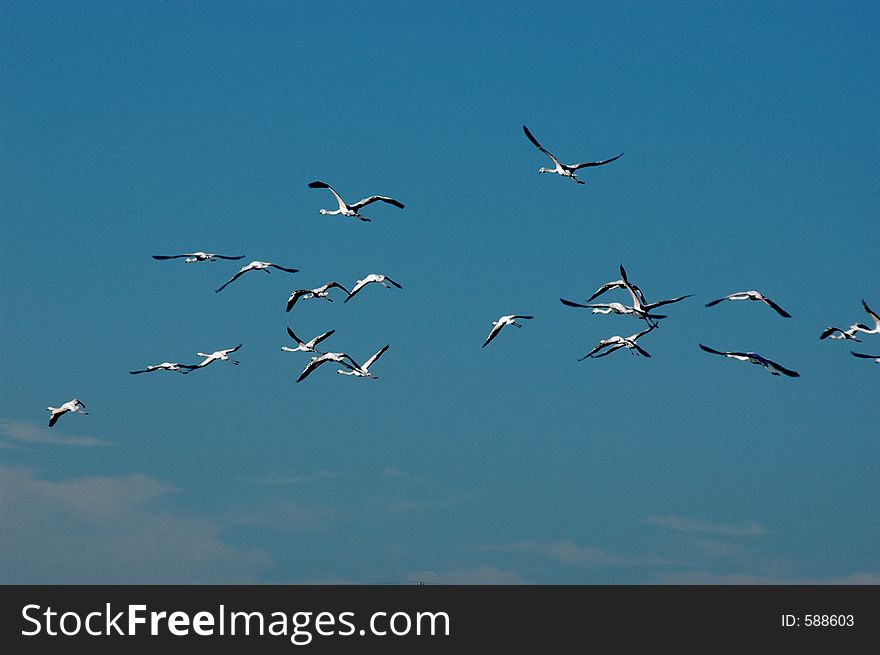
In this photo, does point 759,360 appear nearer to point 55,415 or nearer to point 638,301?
point 638,301

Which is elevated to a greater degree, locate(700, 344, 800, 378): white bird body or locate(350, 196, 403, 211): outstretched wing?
locate(350, 196, 403, 211): outstretched wing

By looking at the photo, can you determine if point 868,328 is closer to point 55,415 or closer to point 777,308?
point 777,308

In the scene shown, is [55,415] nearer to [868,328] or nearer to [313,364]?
[313,364]

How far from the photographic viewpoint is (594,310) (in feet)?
372

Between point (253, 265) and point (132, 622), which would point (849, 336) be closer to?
point (253, 265)

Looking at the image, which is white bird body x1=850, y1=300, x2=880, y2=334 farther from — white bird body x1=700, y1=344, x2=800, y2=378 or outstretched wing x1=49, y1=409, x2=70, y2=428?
outstretched wing x1=49, y1=409, x2=70, y2=428

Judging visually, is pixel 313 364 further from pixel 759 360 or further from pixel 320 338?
pixel 759 360

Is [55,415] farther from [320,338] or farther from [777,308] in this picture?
[777,308]

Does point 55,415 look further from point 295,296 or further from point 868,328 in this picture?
point 868,328

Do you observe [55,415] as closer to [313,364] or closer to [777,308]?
[313,364]

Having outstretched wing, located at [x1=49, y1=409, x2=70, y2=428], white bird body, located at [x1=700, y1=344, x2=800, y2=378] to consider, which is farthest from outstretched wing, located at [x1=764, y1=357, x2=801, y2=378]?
outstretched wing, located at [x1=49, y1=409, x2=70, y2=428]

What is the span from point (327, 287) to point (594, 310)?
18.8 meters

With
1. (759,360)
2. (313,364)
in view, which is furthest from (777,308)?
(313,364)

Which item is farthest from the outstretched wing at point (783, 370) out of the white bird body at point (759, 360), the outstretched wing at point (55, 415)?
the outstretched wing at point (55, 415)
